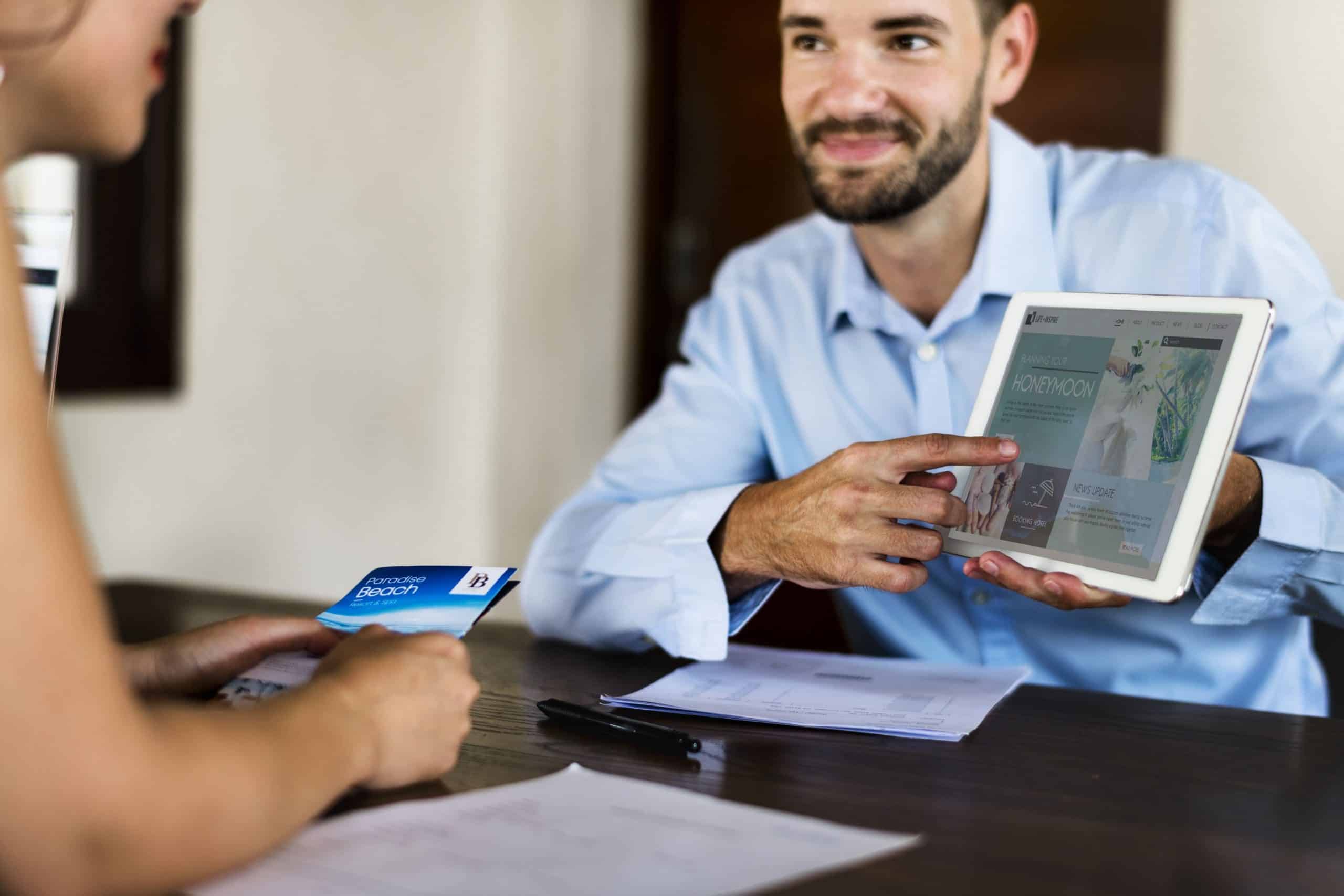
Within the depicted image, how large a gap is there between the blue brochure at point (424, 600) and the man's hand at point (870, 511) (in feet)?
0.95

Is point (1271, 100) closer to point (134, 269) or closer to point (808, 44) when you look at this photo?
point (808, 44)

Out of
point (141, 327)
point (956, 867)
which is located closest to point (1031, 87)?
point (141, 327)

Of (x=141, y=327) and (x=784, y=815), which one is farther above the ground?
(x=141, y=327)

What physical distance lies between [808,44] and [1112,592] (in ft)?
2.59

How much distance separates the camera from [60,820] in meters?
0.49

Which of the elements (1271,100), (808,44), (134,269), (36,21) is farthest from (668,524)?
(1271,100)

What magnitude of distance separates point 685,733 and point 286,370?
192cm

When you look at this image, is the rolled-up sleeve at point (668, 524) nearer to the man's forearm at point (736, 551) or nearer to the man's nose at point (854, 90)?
the man's forearm at point (736, 551)

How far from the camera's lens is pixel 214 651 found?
82cm

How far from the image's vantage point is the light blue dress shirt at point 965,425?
3.68 ft

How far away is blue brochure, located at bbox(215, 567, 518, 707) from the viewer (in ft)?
2.56

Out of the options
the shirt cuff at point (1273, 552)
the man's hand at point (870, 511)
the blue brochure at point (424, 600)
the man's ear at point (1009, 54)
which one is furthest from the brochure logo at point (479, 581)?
the man's ear at point (1009, 54)

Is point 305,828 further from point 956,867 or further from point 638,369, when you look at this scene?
point 638,369

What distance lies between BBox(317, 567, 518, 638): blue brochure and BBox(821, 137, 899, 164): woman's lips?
2.38 ft
